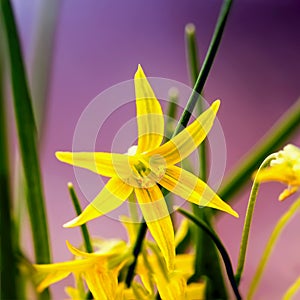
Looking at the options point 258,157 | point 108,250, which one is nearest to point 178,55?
point 258,157

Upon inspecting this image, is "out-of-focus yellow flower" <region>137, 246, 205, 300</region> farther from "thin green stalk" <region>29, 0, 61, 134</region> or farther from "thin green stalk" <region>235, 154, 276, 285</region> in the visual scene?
"thin green stalk" <region>29, 0, 61, 134</region>

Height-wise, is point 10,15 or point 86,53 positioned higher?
point 86,53

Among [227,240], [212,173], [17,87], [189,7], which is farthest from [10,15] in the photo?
[189,7]

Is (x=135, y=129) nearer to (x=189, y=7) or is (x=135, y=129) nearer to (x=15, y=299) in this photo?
(x=15, y=299)

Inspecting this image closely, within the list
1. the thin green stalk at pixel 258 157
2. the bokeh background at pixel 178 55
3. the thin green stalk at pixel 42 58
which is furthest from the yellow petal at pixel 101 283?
the bokeh background at pixel 178 55

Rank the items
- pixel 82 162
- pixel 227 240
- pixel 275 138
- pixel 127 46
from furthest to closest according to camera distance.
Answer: pixel 127 46 < pixel 227 240 < pixel 275 138 < pixel 82 162

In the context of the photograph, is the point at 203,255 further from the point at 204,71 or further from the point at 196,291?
the point at 204,71
